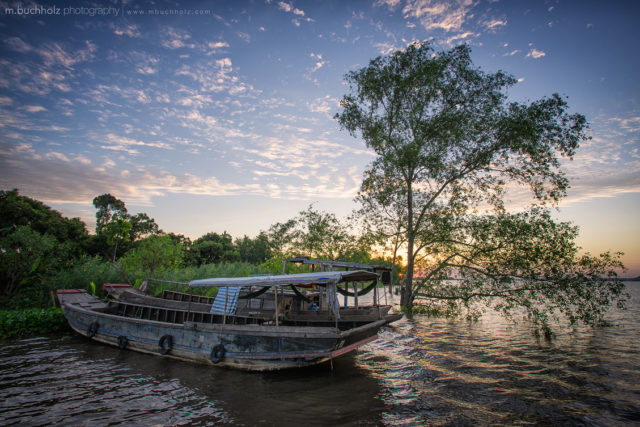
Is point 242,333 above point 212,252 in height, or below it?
below

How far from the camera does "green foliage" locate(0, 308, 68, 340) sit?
1327 cm

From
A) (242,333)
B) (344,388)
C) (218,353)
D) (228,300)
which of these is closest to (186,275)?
(228,300)

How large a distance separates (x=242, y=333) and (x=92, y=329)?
771cm

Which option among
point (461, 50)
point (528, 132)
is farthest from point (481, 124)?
point (461, 50)

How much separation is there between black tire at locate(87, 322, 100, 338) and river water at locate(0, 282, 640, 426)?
1.38ft

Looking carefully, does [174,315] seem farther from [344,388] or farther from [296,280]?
[344,388]

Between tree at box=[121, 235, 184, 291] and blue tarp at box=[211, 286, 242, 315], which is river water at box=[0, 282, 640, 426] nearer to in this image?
blue tarp at box=[211, 286, 242, 315]

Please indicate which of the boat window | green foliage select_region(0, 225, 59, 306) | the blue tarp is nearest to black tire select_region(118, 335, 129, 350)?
the blue tarp

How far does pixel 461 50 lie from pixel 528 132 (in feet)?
19.3

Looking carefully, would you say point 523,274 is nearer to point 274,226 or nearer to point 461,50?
point 461,50

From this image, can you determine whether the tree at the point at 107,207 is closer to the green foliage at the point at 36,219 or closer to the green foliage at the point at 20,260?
the green foliage at the point at 36,219

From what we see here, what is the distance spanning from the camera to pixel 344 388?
827 centimetres

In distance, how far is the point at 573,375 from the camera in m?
9.32

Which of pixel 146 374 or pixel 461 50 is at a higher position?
pixel 461 50
